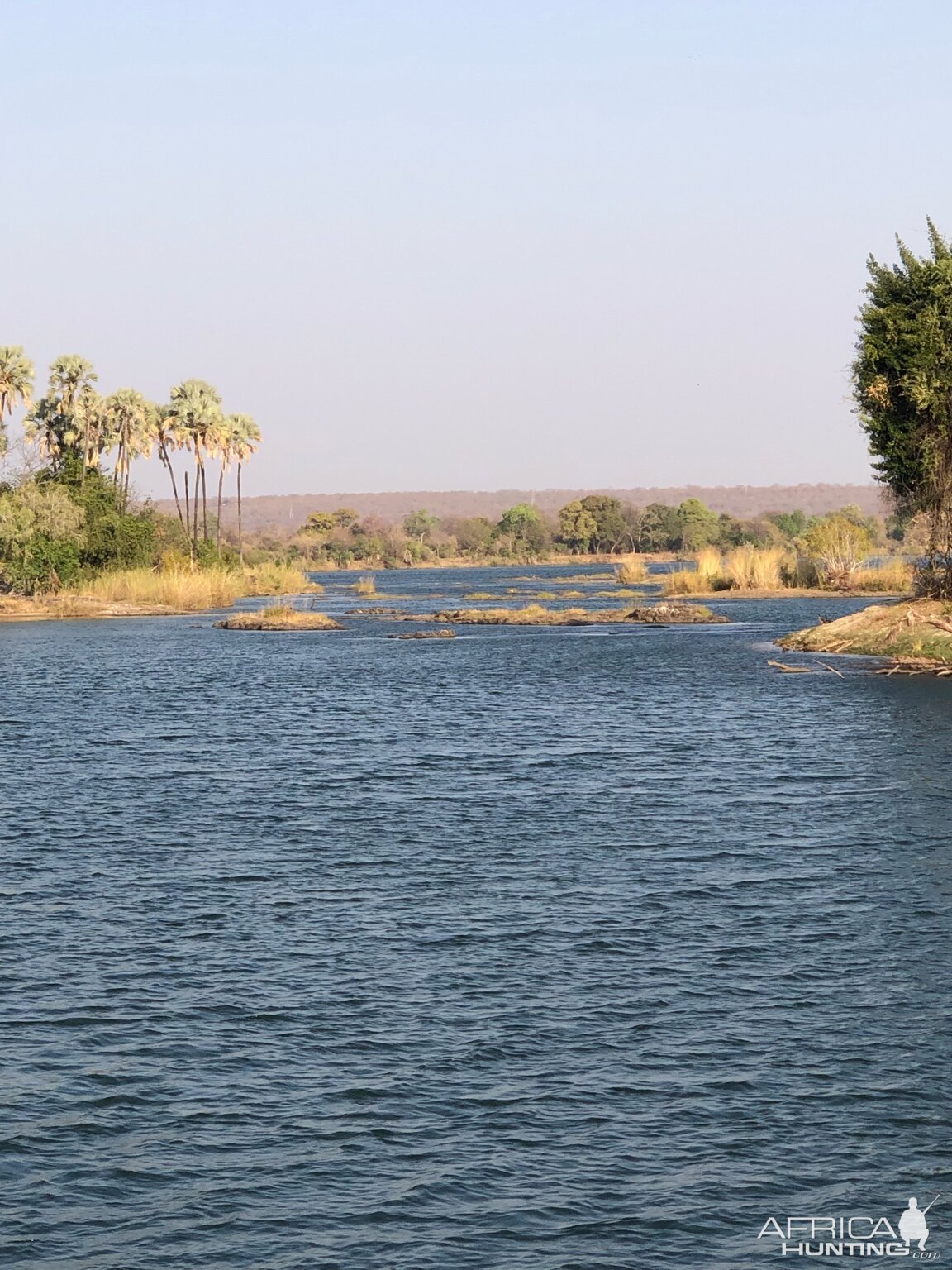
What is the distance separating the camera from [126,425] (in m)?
104

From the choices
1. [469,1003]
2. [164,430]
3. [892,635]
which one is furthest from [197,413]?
[469,1003]

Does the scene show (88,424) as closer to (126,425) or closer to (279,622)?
(126,425)

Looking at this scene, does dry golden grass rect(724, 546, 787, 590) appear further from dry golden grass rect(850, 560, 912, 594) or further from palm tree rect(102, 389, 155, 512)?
palm tree rect(102, 389, 155, 512)

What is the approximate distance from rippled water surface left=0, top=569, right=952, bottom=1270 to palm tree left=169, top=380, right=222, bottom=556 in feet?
246

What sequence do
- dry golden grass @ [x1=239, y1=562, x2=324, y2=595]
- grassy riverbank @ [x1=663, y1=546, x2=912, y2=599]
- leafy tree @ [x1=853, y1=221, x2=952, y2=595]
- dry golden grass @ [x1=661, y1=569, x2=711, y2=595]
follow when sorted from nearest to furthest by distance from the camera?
leafy tree @ [x1=853, y1=221, x2=952, y2=595], grassy riverbank @ [x1=663, y1=546, x2=912, y2=599], dry golden grass @ [x1=661, y1=569, x2=711, y2=595], dry golden grass @ [x1=239, y1=562, x2=324, y2=595]

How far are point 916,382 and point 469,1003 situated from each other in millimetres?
39209

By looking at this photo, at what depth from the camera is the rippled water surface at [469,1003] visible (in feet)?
33.9

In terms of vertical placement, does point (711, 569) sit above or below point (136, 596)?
above

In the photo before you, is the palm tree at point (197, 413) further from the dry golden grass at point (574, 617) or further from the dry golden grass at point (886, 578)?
the dry golden grass at point (886, 578)

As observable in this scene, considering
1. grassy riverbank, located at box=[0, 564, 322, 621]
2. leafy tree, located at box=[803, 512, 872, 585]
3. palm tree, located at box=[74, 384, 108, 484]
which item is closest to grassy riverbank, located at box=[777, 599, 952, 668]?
leafy tree, located at box=[803, 512, 872, 585]

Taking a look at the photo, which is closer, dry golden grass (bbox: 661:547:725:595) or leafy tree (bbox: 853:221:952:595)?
leafy tree (bbox: 853:221:952:595)

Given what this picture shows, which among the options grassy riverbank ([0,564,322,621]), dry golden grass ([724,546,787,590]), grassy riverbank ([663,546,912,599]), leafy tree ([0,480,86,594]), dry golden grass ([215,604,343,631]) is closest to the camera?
dry golden grass ([215,604,343,631])

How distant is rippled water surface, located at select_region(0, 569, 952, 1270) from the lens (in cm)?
1034

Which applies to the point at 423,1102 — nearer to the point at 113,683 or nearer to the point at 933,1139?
the point at 933,1139
